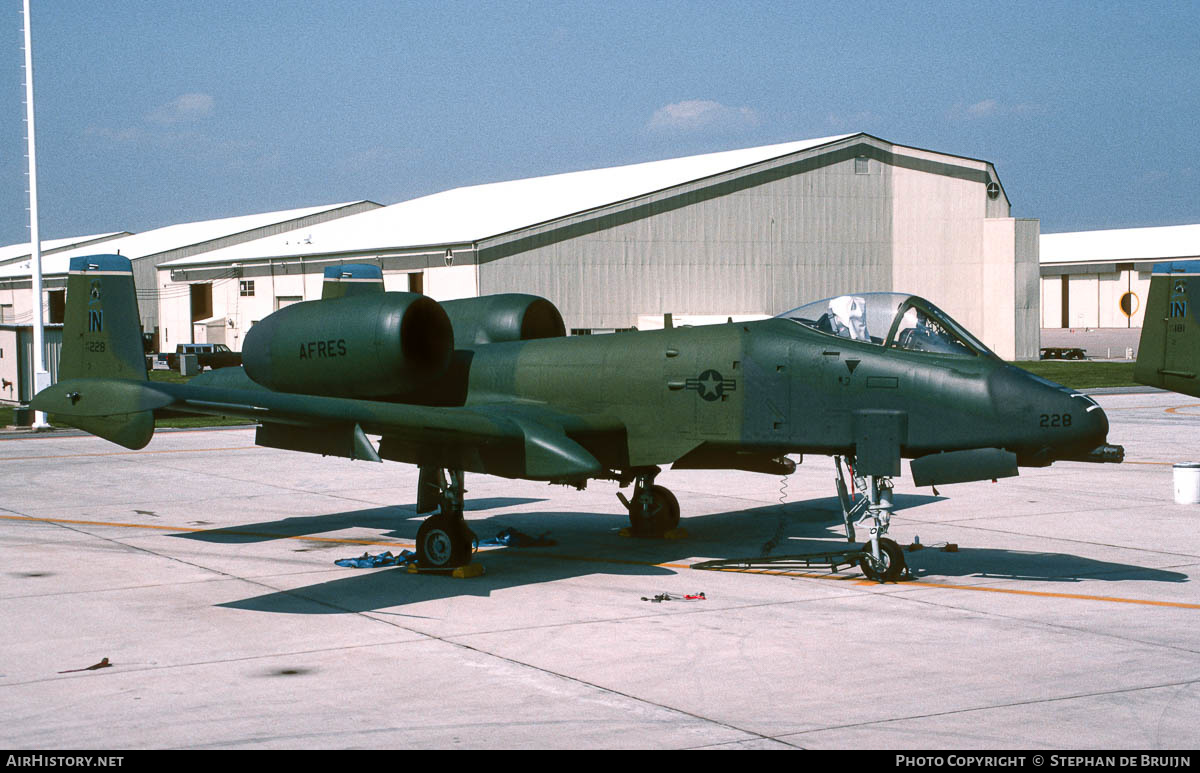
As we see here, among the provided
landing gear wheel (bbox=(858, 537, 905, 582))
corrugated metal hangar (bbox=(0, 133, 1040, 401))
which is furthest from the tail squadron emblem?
corrugated metal hangar (bbox=(0, 133, 1040, 401))

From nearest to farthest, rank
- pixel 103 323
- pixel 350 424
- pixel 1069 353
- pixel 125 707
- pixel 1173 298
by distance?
pixel 125 707
pixel 350 424
pixel 103 323
pixel 1173 298
pixel 1069 353

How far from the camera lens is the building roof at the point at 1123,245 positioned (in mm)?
85062

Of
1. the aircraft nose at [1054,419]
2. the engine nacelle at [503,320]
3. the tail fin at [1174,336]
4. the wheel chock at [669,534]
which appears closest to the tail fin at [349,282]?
the engine nacelle at [503,320]

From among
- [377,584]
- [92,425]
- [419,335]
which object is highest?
[419,335]

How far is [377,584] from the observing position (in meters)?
12.9

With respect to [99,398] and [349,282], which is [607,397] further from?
[99,398]

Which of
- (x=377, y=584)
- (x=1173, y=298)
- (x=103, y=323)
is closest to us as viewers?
(x=377, y=584)

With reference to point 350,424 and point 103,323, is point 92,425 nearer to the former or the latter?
point 103,323

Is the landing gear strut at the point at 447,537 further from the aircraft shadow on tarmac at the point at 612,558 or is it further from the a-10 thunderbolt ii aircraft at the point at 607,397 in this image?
the aircraft shadow on tarmac at the point at 612,558

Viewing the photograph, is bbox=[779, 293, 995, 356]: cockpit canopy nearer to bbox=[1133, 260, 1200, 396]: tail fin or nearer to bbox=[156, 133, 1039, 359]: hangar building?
bbox=[1133, 260, 1200, 396]: tail fin

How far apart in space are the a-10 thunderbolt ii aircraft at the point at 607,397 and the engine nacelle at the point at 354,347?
0.8 inches

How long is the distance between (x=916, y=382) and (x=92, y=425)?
863 cm

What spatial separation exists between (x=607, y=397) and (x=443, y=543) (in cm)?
253
